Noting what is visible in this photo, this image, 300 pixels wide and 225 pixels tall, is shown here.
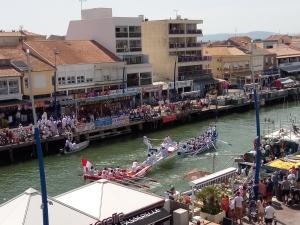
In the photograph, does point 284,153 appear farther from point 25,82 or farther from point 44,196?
point 25,82

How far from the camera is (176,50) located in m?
71.6

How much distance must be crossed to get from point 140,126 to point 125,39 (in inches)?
568

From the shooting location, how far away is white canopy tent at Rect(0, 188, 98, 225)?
15133mm

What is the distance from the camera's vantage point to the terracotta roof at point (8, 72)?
154ft

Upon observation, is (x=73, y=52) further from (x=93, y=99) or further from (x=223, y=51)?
(x=223, y=51)

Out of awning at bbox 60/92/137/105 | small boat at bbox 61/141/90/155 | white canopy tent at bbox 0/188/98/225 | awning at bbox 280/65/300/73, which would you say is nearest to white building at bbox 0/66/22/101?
awning at bbox 60/92/137/105

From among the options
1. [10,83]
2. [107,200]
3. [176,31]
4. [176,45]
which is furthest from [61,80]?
[107,200]

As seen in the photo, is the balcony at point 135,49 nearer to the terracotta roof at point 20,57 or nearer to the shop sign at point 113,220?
the terracotta roof at point 20,57

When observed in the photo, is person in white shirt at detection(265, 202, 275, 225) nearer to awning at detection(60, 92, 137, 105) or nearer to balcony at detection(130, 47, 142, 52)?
awning at detection(60, 92, 137, 105)

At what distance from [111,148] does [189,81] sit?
26.0 metres

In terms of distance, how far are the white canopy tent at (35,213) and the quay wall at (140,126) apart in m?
25.6

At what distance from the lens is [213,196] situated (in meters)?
19.0

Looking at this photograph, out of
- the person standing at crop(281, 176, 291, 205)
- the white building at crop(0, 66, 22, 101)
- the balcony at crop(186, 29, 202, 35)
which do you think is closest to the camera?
the person standing at crop(281, 176, 291, 205)

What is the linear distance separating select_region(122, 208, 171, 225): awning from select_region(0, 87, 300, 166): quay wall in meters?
26.2
